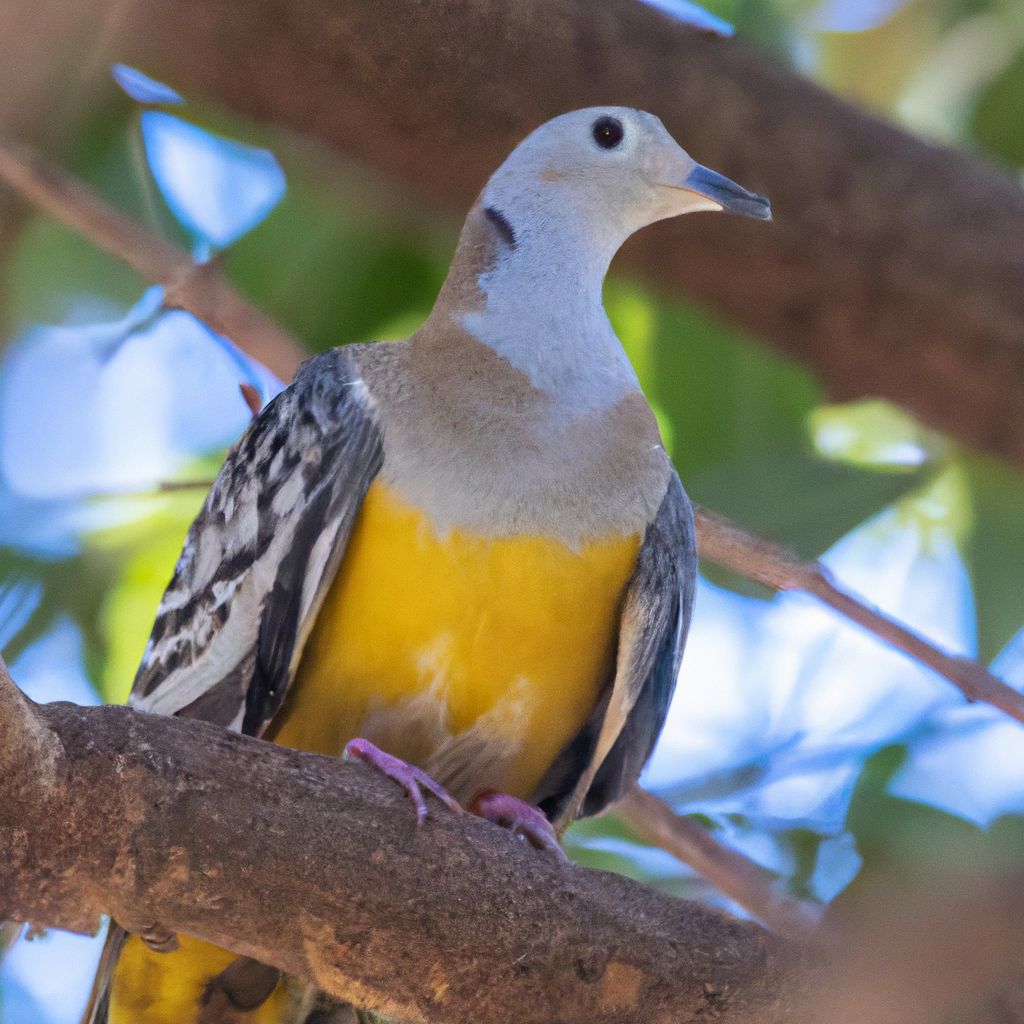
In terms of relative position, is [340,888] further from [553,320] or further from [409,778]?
[553,320]

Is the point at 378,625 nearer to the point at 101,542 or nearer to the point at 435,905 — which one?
the point at 435,905

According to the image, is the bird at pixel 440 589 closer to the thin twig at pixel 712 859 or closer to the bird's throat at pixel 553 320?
the bird's throat at pixel 553 320

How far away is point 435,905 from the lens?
2.16 meters

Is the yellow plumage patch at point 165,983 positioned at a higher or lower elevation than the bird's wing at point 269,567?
lower

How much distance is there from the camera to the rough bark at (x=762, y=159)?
3.24 m

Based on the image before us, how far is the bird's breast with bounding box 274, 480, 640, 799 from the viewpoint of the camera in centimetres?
256

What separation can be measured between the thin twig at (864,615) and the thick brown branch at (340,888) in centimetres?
55

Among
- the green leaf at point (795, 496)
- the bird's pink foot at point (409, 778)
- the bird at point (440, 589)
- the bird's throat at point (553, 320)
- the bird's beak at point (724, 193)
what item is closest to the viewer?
the bird's pink foot at point (409, 778)

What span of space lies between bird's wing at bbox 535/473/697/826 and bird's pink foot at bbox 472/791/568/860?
0.14 meters

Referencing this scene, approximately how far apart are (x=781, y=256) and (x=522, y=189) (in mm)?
651

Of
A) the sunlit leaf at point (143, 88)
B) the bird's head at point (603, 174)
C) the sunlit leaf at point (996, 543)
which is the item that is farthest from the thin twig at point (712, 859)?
the sunlit leaf at point (143, 88)

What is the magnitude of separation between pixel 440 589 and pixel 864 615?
687 mm

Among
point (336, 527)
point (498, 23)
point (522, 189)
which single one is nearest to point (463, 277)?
point (522, 189)

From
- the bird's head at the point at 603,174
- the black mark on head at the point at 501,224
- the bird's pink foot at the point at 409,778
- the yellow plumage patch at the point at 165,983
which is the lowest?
the yellow plumage patch at the point at 165,983
